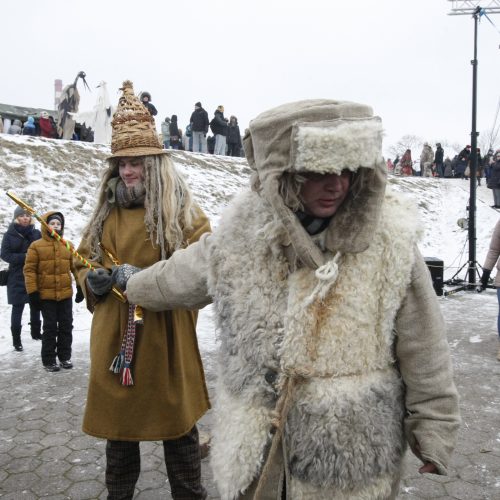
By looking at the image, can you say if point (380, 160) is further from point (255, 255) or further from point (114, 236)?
point (114, 236)

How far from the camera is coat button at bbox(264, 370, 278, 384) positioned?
5.29 feet

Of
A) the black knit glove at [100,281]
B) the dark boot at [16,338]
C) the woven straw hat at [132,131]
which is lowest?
the dark boot at [16,338]

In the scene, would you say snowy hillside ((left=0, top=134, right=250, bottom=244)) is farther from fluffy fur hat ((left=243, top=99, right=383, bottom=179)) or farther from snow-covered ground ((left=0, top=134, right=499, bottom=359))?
fluffy fur hat ((left=243, top=99, right=383, bottom=179))

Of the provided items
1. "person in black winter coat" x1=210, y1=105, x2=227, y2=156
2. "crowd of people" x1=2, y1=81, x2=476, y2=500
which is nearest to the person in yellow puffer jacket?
"crowd of people" x1=2, y1=81, x2=476, y2=500

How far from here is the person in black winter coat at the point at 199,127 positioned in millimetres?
16625

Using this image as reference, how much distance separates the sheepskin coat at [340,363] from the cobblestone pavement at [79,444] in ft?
1.99

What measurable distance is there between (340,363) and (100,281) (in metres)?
1.14

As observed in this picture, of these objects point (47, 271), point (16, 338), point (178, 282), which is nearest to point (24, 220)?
point (47, 271)

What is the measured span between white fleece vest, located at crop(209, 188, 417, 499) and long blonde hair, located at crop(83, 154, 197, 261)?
77cm

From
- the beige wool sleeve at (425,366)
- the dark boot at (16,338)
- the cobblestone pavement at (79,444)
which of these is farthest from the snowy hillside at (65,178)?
the beige wool sleeve at (425,366)

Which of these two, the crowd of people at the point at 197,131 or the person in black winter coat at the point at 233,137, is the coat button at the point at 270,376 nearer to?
the crowd of people at the point at 197,131

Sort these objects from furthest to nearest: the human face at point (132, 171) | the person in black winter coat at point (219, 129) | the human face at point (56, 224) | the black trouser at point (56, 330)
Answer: the person in black winter coat at point (219, 129) → the black trouser at point (56, 330) → the human face at point (56, 224) → the human face at point (132, 171)

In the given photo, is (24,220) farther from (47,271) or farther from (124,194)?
(124,194)

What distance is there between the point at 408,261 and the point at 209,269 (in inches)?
25.4
